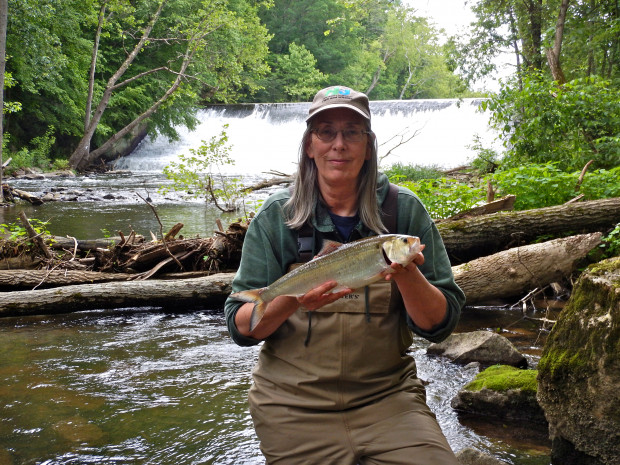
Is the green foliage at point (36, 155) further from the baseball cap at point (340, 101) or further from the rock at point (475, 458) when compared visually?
the rock at point (475, 458)

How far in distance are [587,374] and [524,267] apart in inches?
150

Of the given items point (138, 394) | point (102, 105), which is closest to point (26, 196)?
point (102, 105)

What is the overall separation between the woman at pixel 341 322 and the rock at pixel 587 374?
2.67ft

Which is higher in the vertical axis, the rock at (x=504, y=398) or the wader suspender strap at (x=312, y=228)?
the wader suspender strap at (x=312, y=228)

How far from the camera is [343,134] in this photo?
258 centimetres

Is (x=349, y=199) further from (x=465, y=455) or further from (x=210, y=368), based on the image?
(x=210, y=368)

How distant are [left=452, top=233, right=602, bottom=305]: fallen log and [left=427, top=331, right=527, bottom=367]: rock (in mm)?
1340

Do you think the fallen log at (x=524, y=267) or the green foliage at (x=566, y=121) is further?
the green foliage at (x=566, y=121)

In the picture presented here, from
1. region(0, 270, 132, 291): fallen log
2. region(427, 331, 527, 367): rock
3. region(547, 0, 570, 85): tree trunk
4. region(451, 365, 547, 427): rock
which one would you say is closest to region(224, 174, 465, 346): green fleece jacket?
region(451, 365, 547, 427): rock

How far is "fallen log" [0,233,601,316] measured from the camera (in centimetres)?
646

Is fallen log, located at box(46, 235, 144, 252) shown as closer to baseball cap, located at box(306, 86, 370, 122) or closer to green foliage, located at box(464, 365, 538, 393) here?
green foliage, located at box(464, 365, 538, 393)

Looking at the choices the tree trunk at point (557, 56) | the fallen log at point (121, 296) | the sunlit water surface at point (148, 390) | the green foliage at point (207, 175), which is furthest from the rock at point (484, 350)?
the tree trunk at point (557, 56)

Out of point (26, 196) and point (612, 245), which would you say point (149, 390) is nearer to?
point (612, 245)

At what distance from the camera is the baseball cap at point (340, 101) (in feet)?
8.30
